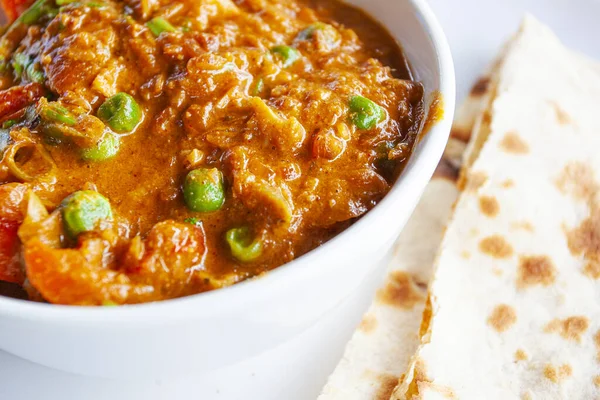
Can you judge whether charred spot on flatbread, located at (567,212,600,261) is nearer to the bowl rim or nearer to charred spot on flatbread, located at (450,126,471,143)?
charred spot on flatbread, located at (450,126,471,143)

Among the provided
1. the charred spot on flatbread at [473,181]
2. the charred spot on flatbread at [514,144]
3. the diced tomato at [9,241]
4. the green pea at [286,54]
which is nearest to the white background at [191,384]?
the diced tomato at [9,241]

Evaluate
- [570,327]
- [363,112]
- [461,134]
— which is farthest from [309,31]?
[570,327]

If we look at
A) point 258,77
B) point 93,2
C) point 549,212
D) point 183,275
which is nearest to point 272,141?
point 258,77

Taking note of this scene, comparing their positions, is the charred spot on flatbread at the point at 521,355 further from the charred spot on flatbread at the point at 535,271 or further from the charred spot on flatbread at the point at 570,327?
the charred spot on flatbread at the point at 535,271

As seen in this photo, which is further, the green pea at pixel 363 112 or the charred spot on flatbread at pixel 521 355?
the charred spot on flatbread at pixel 521 355

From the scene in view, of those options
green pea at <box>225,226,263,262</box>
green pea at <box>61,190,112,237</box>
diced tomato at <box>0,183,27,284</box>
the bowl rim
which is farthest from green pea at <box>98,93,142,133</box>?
the bowl rim

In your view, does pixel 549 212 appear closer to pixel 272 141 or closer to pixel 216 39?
pixel 272 141
